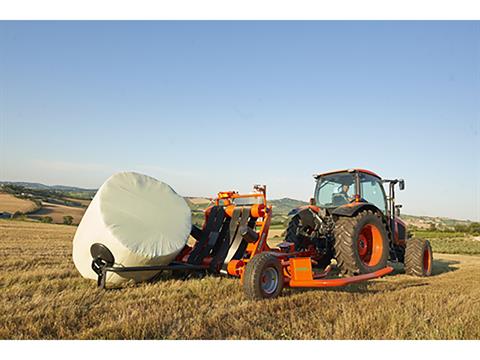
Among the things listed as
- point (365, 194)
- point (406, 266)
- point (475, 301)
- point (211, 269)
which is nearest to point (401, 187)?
point (365, 194)

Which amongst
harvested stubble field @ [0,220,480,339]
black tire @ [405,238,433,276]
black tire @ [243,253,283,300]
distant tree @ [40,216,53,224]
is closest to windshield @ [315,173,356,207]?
black tire @ [405,238,433,276]

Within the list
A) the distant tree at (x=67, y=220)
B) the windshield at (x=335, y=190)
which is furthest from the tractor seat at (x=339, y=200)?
the distant tree at (x=67, y=220)

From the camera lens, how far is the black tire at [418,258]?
8.02 metres

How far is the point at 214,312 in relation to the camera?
404cm

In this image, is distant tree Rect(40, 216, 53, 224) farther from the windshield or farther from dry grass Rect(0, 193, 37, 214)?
the windshield

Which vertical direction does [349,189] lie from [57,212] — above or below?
above

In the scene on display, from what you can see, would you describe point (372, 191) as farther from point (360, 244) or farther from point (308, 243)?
point (308, 243)

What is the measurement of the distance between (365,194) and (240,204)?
115 inches

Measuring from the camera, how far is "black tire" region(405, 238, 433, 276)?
316 inches

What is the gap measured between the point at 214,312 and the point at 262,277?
1.08m

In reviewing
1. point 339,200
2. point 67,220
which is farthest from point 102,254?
point 67,220

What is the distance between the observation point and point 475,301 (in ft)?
16.4

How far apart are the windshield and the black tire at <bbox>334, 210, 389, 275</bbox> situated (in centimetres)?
62

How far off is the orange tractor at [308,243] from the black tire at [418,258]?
1 cm
